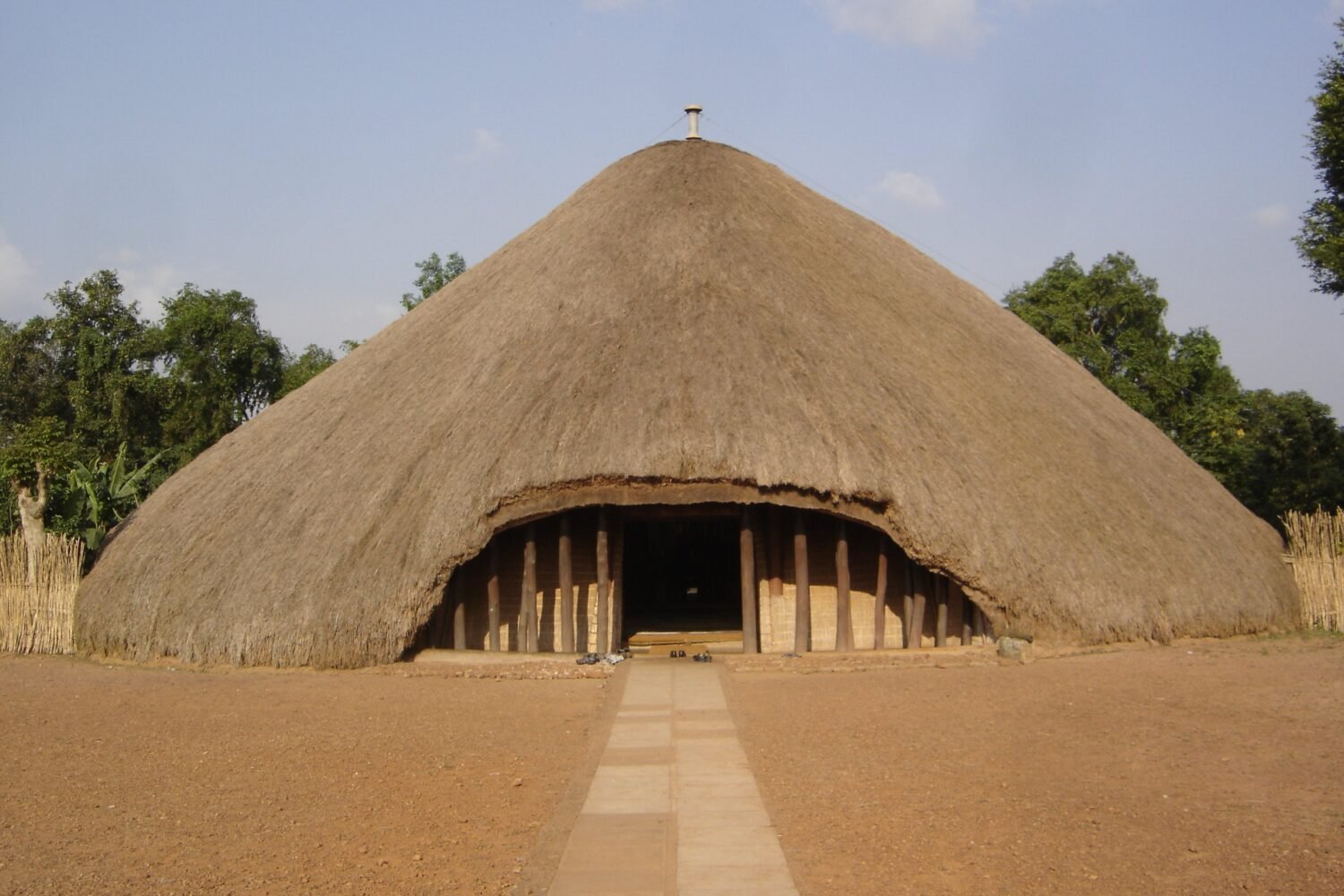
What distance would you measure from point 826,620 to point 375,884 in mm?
8877

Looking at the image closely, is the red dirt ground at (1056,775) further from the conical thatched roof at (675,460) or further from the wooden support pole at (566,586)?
the wooden support pole at (566,586)

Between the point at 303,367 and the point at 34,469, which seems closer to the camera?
the point at 34,469

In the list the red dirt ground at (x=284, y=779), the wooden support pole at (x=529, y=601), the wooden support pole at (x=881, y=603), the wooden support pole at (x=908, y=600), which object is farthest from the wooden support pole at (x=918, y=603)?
the wooden support pole at (x=529, y=601)

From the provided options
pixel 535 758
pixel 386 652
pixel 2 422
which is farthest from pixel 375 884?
pixel 2 422

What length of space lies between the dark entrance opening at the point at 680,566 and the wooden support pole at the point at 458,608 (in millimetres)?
5698

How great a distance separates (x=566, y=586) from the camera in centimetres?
1270

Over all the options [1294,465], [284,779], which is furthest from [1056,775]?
[1294,465]

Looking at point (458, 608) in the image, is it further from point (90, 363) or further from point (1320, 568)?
point (90, 363)

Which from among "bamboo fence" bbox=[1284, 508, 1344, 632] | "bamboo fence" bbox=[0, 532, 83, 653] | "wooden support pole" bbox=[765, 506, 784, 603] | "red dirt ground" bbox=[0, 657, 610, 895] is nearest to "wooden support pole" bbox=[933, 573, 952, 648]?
"wooden support pole" bbox=[765, 506, 784, 603]

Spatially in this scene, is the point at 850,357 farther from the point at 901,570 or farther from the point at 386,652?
the point at 386,652

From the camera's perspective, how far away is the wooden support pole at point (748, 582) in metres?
12.6

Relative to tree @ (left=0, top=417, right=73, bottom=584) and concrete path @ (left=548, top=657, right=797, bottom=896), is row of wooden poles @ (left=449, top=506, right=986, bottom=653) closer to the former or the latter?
concrete path @ (left=548, top=657, right=797, bottom=896)

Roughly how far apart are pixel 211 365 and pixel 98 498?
1887 cm

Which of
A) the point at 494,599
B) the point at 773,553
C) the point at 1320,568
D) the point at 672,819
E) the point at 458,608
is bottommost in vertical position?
the point at 672,819
